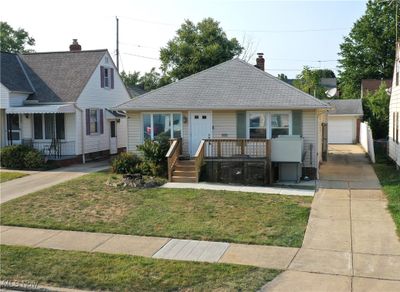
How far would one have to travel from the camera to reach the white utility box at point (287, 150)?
56.3ft

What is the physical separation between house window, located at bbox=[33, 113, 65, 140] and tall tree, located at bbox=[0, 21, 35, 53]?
31.7 m

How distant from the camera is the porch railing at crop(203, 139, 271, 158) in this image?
17.9 metres

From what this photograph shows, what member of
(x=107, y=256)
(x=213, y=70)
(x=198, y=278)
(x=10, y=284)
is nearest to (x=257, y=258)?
(x=198, y=278)

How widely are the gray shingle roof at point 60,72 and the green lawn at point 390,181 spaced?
15.2m

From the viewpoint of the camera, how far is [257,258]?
29.2ft

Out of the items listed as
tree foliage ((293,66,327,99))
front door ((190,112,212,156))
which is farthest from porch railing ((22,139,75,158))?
tree foliage ((293,66,327,99))

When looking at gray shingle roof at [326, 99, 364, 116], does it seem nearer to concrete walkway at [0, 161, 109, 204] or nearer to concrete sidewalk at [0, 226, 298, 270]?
concrete walkway at [0, 161, 109, 204]

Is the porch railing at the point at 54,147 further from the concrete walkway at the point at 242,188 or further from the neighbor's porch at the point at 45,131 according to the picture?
the concrete walkway at the point at 242,188

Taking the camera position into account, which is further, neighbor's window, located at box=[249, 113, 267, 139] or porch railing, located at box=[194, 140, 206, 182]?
neighbor's window, located at box=[249, 113, 267, 139]

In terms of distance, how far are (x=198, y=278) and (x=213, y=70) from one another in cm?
1549

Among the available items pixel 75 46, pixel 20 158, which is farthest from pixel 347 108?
pixel 20 158

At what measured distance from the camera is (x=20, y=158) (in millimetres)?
21812

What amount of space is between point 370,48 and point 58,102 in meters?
42.0

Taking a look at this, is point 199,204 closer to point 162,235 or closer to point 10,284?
point 162,235
